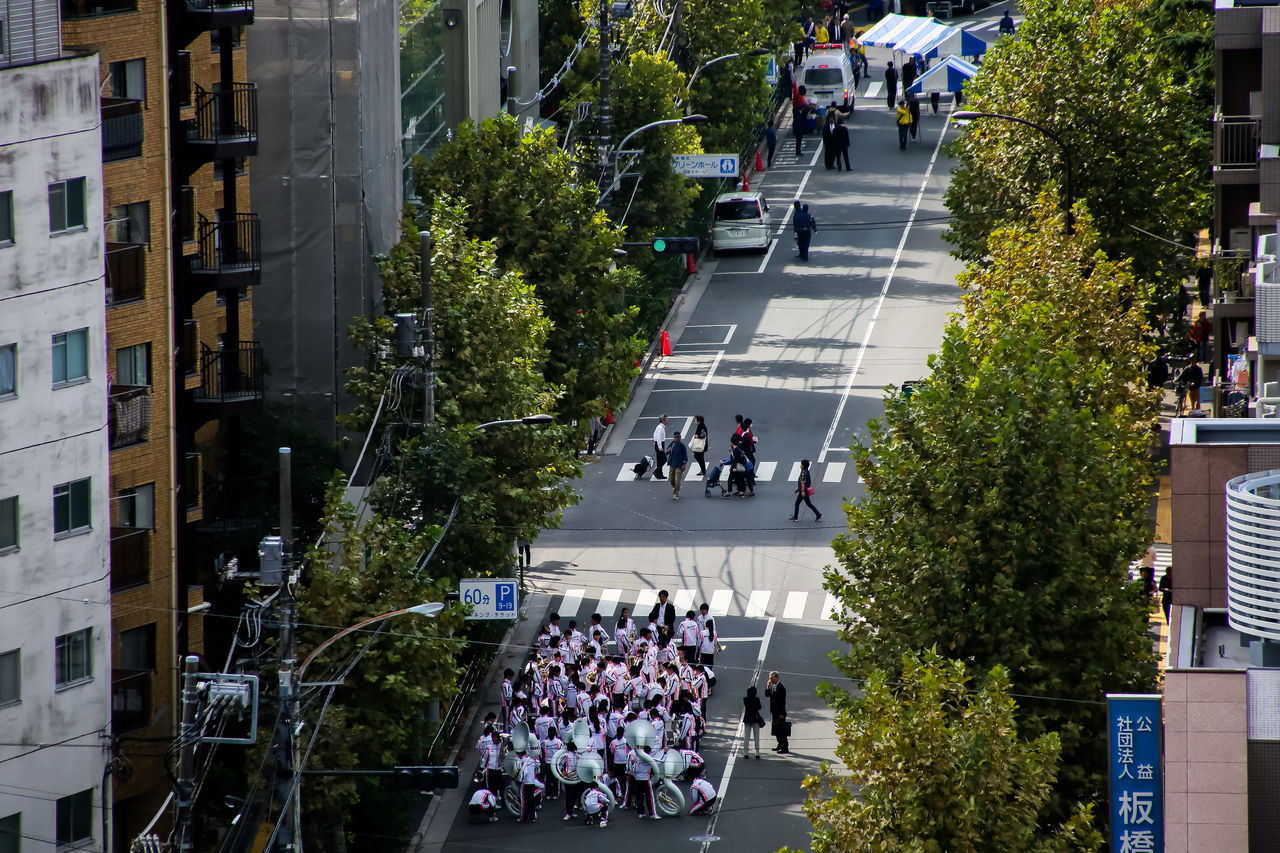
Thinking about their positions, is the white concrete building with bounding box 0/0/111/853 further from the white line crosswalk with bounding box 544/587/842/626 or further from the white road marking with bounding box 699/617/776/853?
the white line crosswalk with bounding box 544/587/842/626

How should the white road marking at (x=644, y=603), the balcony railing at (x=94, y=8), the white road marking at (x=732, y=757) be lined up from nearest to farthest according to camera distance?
1. the white road marking at (x=732, y=757)
2. the balcony railing at (x=94, y=8)
3. the white road marking at (x=644, y=603)

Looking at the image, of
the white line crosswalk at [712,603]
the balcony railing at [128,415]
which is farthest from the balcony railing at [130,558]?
the white line crosswalk at [712,603]

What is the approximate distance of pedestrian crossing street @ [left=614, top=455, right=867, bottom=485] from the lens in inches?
2328

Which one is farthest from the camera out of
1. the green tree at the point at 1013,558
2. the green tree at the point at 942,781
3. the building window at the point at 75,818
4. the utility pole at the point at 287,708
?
the building window at the point at 75,818

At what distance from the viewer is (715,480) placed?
189 feet

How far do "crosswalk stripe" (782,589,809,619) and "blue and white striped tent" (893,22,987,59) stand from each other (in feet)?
150

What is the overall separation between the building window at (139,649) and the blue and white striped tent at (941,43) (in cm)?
5801

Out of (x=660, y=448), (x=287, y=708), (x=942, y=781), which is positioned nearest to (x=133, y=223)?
(x=287, y=708)

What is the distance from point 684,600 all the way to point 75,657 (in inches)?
617

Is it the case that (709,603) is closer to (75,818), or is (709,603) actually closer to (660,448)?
(660,448)

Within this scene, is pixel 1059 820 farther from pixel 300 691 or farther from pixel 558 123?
pixel 558 123

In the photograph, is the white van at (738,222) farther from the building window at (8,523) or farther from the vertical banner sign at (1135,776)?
the vertical banner sign at (1135,776)

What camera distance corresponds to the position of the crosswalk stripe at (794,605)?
2009 inches

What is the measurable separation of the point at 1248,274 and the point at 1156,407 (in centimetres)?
1078
